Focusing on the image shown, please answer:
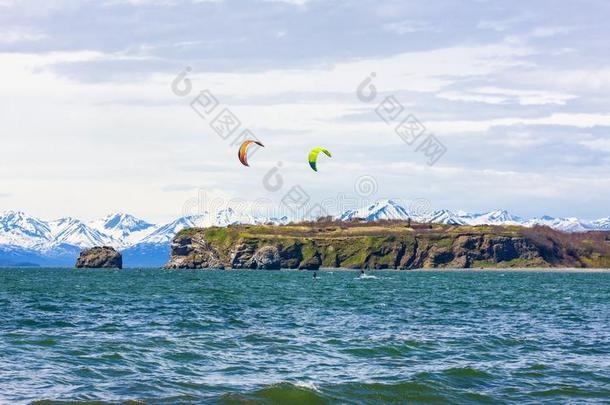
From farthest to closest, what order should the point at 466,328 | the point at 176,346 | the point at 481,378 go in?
1. the point at 466,328
2. the point at 176,346
3. the point at 481,378

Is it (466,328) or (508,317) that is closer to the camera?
(466,328)

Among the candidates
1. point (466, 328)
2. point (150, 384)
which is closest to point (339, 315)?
point (466, 328)

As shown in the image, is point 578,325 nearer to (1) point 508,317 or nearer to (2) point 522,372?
(1) point 508,317

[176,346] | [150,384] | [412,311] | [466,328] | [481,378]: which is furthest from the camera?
[412,311]

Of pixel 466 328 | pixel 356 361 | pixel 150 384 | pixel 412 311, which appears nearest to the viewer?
pixel 150 384

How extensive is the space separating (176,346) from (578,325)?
30550 mm

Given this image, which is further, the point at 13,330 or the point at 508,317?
the point at 508,317

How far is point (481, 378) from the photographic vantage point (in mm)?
35500

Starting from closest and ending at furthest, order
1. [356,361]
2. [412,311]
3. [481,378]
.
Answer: [481,378] → [356,361] → [412,311]

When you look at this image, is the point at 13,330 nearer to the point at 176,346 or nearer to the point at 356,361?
the point at 176,346

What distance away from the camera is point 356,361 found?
3953cm

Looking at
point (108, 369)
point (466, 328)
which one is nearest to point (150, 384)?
point (108, 369)

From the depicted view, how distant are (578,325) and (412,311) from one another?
15.8 meters

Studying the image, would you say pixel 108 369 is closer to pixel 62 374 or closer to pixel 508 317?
pixel 62 374
